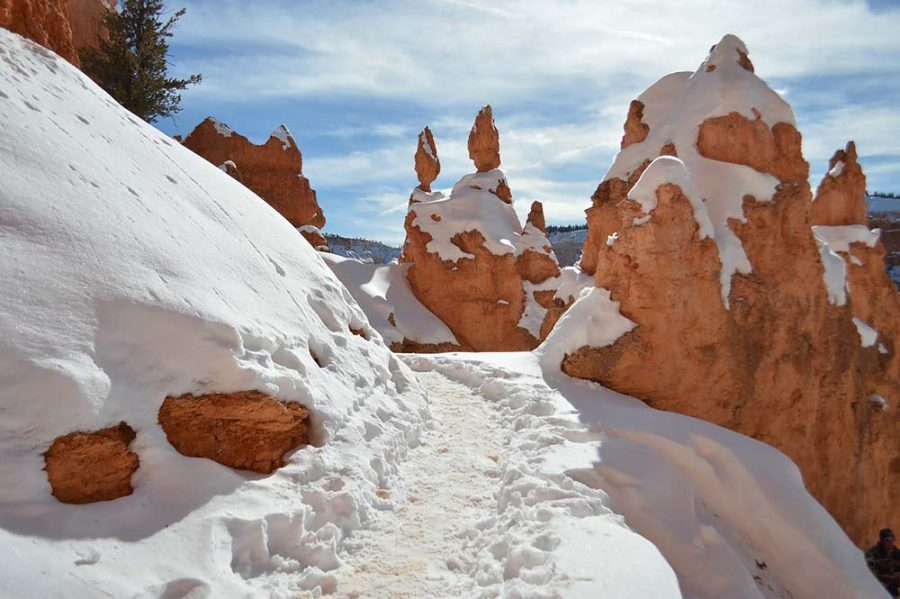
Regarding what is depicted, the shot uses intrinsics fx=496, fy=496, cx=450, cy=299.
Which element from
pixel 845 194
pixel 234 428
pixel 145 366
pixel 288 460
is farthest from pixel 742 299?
pixel 845 194

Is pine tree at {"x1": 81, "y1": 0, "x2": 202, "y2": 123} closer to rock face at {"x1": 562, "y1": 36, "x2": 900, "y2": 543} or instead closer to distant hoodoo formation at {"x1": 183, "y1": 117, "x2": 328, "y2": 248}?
distant hoodoo formation at {"x1": 183, "y1": 117, "x2": 328, "y2": 248}

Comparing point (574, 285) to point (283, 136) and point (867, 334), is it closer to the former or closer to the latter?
point (867, 334)

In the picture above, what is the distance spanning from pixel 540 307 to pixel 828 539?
783 inches

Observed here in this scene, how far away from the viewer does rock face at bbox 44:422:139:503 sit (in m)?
3.21

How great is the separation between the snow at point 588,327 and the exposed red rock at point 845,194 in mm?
12485

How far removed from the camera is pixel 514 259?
79.5 ft

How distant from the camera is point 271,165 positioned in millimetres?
27891

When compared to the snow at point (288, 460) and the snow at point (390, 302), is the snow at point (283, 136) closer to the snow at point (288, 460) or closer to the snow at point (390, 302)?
the snow at point (390, 302)

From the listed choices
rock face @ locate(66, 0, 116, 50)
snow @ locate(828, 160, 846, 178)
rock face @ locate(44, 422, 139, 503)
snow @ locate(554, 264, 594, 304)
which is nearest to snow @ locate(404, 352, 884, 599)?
rock face @ locate(44, 422, 139, 503)

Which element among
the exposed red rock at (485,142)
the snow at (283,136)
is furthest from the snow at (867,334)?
the snow at (283,136)

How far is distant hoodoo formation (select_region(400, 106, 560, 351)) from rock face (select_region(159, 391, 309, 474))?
63.7ft

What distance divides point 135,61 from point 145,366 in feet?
51.0

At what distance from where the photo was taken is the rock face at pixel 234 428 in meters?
4.02

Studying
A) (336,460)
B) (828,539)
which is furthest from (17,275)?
(828,539)
